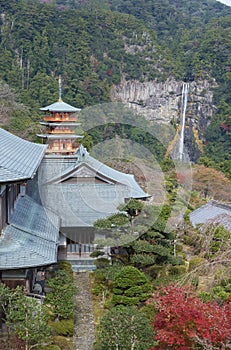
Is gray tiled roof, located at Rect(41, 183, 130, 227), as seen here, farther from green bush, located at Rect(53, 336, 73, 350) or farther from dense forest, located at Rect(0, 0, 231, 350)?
green bush, located at Rect(53, 336, 73, 350)

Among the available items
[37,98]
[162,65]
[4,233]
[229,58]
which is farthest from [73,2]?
[4,233]

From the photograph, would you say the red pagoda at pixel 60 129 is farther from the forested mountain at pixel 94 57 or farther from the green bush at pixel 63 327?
the forested mountain at pixel 94 57

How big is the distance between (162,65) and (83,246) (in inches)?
2500

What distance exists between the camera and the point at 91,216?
16.4 meters

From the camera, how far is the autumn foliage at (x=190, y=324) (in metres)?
7.27

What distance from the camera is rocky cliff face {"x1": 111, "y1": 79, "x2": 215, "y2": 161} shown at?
72.0 metres

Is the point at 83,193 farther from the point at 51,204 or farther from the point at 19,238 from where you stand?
the point at 19,238

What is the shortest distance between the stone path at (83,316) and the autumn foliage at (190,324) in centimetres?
320

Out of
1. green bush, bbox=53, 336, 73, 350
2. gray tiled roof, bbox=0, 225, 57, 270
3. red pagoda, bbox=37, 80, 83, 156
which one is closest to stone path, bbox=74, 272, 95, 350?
green bush, bbox=53, 336, 73, 350

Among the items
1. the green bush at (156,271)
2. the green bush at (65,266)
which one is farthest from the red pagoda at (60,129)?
the green bush at (156,271)

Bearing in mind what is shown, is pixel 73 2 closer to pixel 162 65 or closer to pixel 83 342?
pixel 162 65

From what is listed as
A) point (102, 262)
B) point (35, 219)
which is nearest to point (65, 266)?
point (102, 262)

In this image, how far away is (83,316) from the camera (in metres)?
12.5

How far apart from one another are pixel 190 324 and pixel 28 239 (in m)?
5.18
